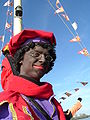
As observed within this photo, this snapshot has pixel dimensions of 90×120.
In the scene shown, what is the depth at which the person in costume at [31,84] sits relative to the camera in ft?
8.30

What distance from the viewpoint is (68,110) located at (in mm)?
3291

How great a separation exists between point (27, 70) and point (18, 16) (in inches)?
168

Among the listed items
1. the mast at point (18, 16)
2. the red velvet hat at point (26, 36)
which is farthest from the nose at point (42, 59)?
the mast at point (18, 16)

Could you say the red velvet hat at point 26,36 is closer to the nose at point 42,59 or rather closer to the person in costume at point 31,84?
the person in costume at point 31,84

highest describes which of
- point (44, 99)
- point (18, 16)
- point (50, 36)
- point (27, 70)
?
point (18, 16)

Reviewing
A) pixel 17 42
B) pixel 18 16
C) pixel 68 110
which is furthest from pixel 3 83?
pixel 18 16

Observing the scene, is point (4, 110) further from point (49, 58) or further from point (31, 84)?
point (49, 58)

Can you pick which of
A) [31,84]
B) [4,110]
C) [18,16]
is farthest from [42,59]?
[18,16]

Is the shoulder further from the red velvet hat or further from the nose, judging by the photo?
the red velvet hat

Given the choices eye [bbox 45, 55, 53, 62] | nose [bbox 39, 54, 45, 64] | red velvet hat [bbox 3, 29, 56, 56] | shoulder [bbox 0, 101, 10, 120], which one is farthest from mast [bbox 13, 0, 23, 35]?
shoulder [bbox 0, 101, 10, 120]

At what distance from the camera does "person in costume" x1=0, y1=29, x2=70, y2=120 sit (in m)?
2.53

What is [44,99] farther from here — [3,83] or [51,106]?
[3,83]

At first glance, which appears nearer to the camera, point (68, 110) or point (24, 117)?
point (24, 117)

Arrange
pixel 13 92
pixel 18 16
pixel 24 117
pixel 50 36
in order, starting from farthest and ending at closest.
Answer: pixel 18 16, pixel 50 36, pixel 13 92, pixel 24 117
